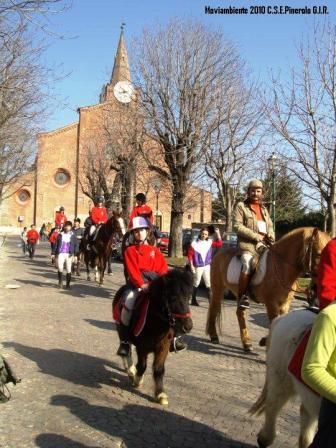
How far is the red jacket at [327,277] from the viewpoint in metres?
3.57

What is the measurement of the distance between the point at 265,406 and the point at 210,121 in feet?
74.1

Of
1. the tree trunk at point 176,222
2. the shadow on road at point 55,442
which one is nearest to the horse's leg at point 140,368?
the shadow on road at point 55,442

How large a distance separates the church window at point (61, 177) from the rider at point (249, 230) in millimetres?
54434

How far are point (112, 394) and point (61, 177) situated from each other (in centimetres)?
5731

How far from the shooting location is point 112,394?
577 centimetres

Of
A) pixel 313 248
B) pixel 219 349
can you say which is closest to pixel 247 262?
pixel 313 248

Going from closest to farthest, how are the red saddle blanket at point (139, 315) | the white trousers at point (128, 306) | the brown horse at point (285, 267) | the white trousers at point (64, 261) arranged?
Answer: the red saddle blanket at point (139, 315), the white trousers at point (128, 306), the brown horse at point (285, 267), the white trousers at point (64, 261)

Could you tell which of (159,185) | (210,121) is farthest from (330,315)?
(159,185)

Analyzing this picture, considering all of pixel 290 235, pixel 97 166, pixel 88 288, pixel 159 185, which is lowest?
pixel 88 288

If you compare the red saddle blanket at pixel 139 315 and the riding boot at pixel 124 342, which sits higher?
the red saddle blanket at pixel 139 315

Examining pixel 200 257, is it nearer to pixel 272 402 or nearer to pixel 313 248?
pixel 313 248

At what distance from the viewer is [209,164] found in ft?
89.0

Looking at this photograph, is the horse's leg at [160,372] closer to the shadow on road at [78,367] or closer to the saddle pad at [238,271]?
the shadow on road at [78,367]

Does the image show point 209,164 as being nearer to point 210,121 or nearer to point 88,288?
point 210,121
